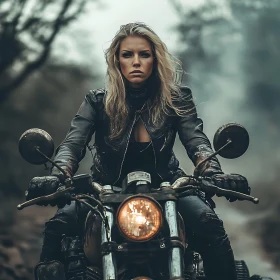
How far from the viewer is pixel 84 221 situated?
4.76 metres

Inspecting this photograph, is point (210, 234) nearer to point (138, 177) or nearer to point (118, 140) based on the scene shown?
point (138, 177)

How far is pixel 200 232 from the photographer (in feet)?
15.4

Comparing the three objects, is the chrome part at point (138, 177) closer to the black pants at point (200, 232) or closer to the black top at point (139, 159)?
the black pants at point (200, 232)

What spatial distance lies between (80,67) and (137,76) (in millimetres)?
7889

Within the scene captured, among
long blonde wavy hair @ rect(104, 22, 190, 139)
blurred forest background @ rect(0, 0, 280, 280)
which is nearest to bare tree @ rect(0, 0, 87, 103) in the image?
blurred forest background @ rect(0, 0, 280, 280)

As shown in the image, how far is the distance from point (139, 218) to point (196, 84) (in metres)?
8.49

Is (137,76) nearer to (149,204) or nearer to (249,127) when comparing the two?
(149,204)

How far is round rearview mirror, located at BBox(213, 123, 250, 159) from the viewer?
458cm

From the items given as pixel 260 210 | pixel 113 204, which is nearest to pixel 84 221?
pixel 113 204

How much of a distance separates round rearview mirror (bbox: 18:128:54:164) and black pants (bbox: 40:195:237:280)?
15.8 inches

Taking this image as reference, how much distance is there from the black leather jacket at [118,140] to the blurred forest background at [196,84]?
6678 mm

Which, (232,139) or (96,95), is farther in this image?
(96,95)

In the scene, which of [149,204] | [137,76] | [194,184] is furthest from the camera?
[137,76]

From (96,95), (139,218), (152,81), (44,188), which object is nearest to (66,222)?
(44,188)
